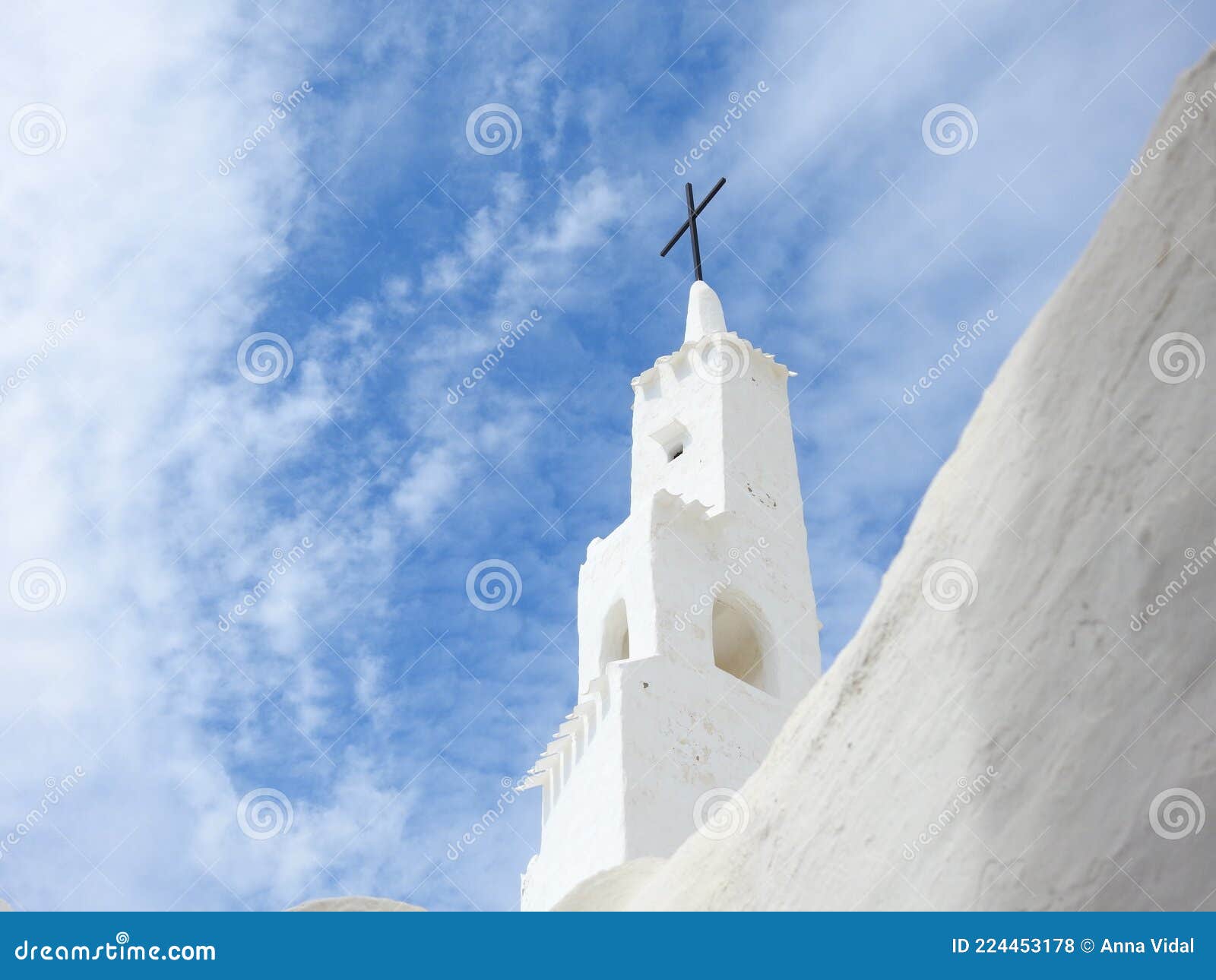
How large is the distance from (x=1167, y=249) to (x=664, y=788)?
1361 cm

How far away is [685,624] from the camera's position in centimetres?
2058

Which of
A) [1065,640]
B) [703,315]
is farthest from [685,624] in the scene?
[1065,640]

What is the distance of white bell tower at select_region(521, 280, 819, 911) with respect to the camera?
18.7 m

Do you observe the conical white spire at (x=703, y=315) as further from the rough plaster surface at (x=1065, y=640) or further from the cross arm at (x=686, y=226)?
the rough plaster surface at (x=1065, y=640)

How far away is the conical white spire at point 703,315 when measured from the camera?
27.1 m

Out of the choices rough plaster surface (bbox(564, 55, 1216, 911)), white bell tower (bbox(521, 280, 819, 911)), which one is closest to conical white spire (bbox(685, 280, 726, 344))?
white bell tower (bbox(521, 280, 819, 911))

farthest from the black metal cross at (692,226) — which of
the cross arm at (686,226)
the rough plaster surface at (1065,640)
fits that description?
the rough plaster surface at (1065,640)

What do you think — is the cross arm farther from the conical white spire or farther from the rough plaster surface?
the rough plaster surface

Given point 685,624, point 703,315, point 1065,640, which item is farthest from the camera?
point 703,315

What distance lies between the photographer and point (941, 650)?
6379 mm

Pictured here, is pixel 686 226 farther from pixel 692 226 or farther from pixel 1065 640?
pixel 1065 640

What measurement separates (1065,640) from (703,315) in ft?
72.6

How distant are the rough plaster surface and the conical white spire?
2008cm

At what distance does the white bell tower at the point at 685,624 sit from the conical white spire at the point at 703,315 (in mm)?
119
